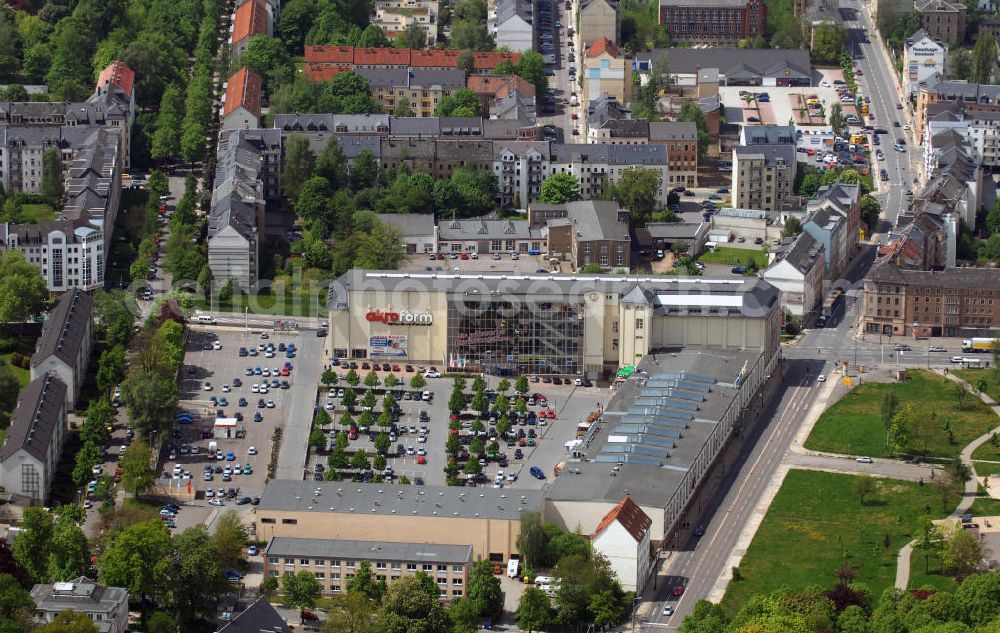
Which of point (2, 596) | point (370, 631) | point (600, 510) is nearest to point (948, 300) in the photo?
point (600, 510)

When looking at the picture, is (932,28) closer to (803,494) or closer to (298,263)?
(298,263)

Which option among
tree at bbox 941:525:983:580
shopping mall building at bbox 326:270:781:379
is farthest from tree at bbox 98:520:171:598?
tree at bbox 941:525:983:580

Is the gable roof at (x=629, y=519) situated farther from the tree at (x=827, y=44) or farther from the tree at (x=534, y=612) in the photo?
the tree at (x=827, y=44)

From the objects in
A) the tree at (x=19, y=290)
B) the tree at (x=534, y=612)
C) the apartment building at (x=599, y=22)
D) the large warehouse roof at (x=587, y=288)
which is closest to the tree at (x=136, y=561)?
the tree at (x=534, y=612)

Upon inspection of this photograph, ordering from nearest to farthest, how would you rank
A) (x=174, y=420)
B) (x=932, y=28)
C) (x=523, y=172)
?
(x=174, y=420), (x=523, y=172), (x=932, y=28)

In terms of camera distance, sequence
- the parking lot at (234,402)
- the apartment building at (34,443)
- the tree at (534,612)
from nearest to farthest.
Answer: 1. the tree at (534,612)
2. the apartment building at (34,443)
3. the parking lot at (234,402)
